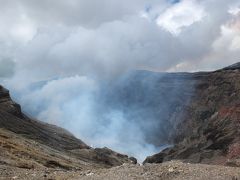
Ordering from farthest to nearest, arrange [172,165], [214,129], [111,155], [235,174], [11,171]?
[111,155] → [214,129] → [11,171] → [172,165] → [235,174]

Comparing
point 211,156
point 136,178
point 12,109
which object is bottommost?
point 136,178

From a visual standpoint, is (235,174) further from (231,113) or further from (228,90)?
(228,90)

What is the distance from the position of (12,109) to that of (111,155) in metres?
41.1

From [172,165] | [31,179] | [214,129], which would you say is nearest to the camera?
[172,165]

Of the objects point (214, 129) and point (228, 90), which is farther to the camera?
point (228, 90)

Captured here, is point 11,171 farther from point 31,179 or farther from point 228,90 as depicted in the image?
point 228,90

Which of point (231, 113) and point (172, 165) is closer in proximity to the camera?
point (172, 165)

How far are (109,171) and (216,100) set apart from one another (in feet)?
540

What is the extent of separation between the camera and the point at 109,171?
33531 mm

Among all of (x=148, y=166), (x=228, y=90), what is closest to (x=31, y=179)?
(x=148, y=166)

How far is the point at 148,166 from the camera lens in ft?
109

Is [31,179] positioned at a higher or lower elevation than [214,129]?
lower

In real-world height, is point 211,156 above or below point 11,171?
above

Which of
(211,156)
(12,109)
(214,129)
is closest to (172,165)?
(211,156)
